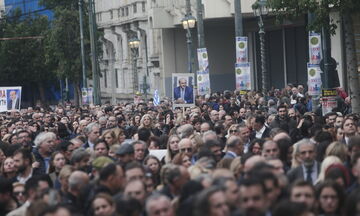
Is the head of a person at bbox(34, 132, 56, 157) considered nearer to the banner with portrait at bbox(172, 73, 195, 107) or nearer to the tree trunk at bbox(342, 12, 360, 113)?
the tree trunk at bbox(342, 12, 360, 113)

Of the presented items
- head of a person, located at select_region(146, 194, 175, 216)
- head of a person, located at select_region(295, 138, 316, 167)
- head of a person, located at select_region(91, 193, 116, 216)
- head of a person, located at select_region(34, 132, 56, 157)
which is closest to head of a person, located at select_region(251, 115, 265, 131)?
head of a person, located at select_region(34, 132, 56, 157)

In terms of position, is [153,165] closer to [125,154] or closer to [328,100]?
[125,154]

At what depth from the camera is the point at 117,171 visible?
1345 centimetres

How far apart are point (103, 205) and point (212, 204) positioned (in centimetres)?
198

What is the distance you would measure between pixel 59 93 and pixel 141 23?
2886 centimetres

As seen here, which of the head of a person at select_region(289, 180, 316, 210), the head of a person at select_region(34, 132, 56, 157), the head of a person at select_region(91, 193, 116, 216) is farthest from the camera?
the head of a person at select_region(34, 132, 56, 157)

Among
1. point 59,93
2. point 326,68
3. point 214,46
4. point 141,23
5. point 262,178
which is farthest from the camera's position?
point 59,93

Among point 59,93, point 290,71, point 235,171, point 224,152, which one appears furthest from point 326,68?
point 59,93

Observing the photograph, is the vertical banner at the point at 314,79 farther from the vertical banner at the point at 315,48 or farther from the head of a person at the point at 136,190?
the head of a person at the point at 136,190

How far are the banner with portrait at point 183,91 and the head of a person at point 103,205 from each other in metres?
19.5

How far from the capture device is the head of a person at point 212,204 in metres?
9.97

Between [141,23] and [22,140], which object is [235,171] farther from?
[141,23]

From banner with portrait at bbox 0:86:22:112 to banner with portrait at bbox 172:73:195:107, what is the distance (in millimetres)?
11963

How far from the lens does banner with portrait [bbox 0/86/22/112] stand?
42750mm
